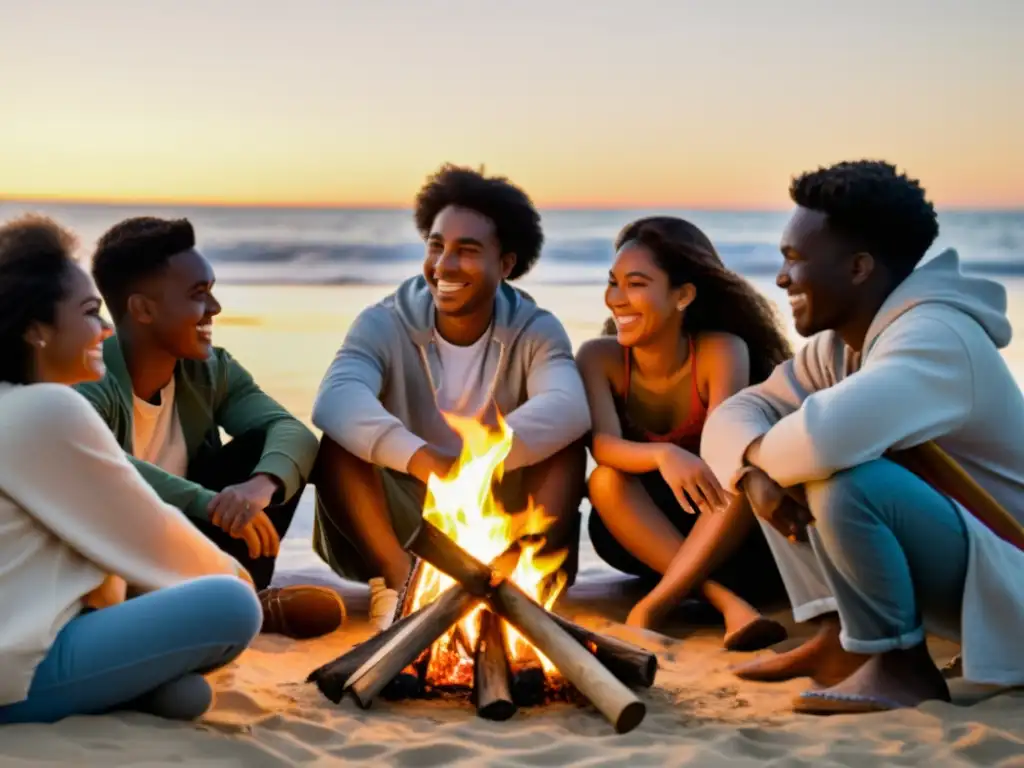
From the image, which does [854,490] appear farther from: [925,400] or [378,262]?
[378,262]

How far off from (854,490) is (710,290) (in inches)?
71.6

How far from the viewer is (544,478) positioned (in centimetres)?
529

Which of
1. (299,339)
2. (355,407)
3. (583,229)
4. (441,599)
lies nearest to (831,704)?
(441,599)

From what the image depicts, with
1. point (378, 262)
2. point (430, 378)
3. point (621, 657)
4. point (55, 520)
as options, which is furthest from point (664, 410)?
point (378, 262)

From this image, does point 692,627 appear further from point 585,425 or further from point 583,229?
point 583,229

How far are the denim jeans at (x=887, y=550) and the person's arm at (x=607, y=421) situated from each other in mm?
1300

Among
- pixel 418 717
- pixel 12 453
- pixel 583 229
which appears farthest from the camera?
pixel 583 229

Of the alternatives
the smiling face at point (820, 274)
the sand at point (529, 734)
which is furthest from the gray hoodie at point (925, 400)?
the sand at point (529, 734)

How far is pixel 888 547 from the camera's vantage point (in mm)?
3721

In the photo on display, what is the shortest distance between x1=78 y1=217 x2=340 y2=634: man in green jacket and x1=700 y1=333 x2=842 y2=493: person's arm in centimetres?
160

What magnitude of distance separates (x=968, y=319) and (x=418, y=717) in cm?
197

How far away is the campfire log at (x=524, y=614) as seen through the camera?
3727 mm

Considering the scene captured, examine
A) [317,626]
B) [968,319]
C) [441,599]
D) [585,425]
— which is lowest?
[317,626]

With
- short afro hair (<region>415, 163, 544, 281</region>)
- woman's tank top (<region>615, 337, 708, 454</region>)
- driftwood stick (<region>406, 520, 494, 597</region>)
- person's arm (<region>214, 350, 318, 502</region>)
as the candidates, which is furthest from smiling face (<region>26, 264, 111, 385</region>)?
woman's tank top (<region>615, 337, 708, 454</region>)
